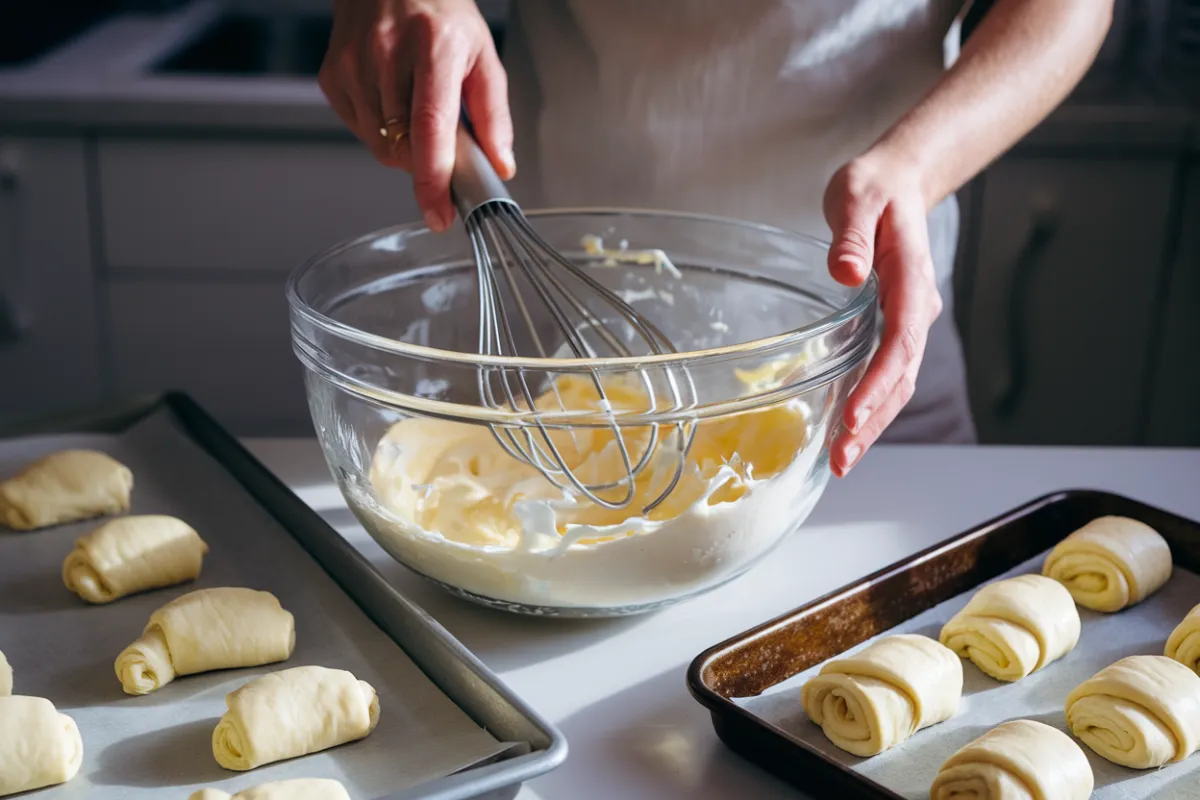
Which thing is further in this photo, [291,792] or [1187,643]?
[1187,643]

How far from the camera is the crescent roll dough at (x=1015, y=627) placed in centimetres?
74

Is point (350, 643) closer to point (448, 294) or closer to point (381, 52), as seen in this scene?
point (448, 294)

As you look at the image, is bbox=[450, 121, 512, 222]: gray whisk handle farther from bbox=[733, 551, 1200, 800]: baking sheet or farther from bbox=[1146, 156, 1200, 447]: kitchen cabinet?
bbox=[1146, 156, 1200, 447]: kitchen cabinet

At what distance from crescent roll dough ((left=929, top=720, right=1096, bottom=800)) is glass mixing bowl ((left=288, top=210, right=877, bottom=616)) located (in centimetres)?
20

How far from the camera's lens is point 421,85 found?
2.97ft

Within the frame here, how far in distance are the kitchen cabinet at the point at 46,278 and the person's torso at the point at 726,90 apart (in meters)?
1.05

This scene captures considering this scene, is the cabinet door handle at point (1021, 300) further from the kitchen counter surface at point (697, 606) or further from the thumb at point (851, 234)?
the thumb at point (851, 234)

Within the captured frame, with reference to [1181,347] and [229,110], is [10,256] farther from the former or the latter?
[1181,347]

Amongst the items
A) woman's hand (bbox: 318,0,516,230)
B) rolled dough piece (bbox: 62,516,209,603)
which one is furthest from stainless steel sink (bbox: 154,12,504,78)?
rolled dough piece (bbox: 62,516,209,603)

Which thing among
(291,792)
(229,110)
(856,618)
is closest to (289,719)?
(291,792)

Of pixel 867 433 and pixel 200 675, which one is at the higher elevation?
pixel 867 433

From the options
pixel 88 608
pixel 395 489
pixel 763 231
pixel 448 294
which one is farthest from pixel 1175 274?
pixel 88 608

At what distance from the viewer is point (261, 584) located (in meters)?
0.86

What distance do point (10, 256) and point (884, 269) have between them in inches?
65.2
